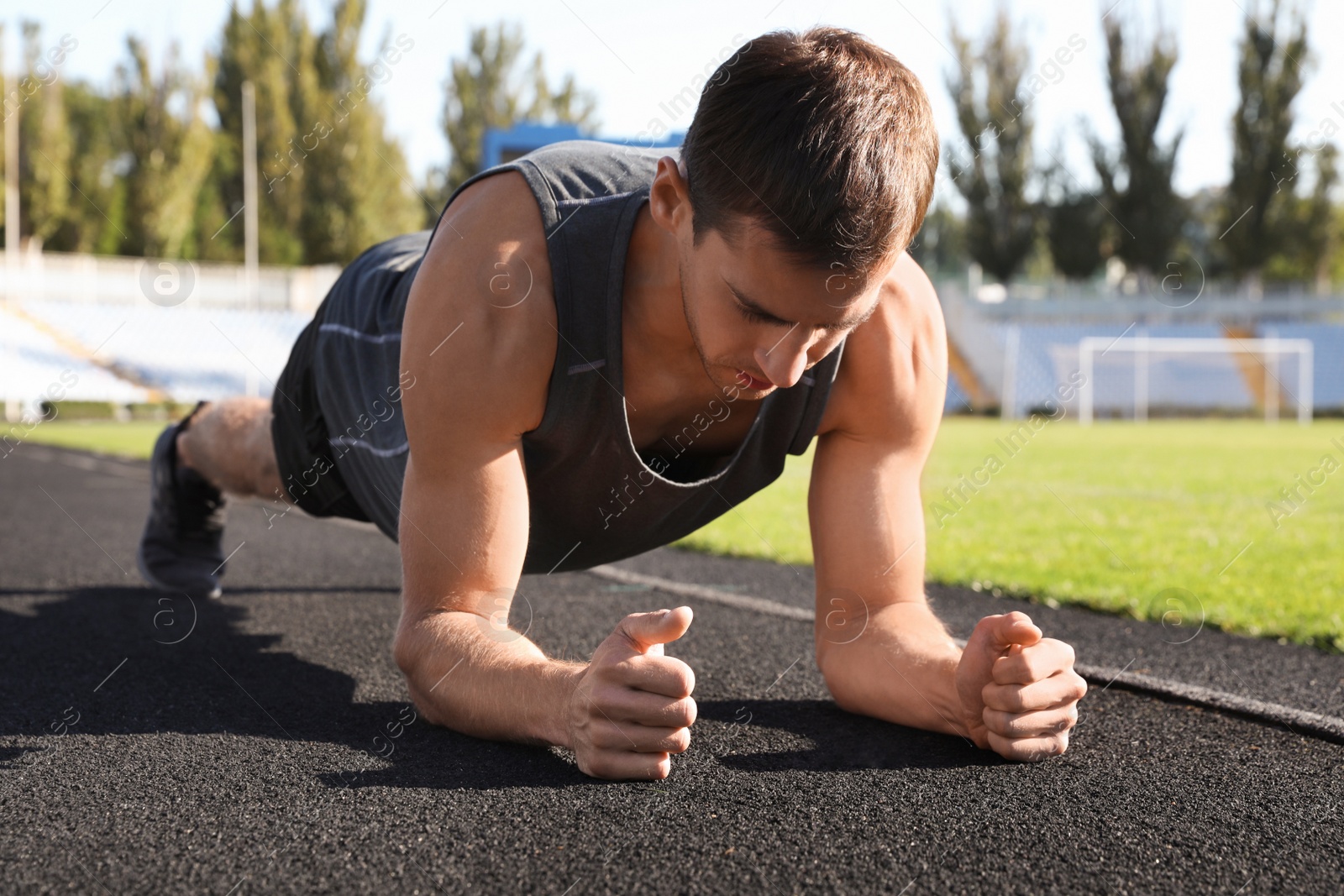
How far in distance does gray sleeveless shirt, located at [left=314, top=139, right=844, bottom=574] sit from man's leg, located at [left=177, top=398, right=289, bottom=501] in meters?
0.49

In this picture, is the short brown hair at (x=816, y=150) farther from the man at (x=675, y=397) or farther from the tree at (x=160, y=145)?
the tree at (x=160, y=145)

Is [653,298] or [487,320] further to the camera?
[653,298]

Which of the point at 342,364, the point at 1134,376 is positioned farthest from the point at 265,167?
the point at 342,364

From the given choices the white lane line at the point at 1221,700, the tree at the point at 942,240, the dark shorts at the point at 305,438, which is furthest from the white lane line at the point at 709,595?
the tree at the point at 942,240

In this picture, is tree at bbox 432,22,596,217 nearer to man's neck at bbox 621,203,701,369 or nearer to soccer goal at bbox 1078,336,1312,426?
soccer goal at bbox 1078,336,1312,426

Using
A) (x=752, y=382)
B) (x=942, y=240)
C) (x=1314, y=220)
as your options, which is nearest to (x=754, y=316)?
(x=752, y=382)

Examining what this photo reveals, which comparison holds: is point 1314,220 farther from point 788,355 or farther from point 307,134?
point 788,355

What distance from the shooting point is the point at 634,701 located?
154 centimetres

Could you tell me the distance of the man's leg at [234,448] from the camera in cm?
309

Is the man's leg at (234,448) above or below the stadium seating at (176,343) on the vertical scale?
above

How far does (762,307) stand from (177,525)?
8.12 ft

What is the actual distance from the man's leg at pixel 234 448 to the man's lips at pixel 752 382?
1.79m

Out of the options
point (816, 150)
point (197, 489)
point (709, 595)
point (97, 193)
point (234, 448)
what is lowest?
point (97, 193)

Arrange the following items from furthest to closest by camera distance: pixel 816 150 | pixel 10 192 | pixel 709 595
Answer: pixel 10 192 < pixel 709 595 < pixel 816 150
